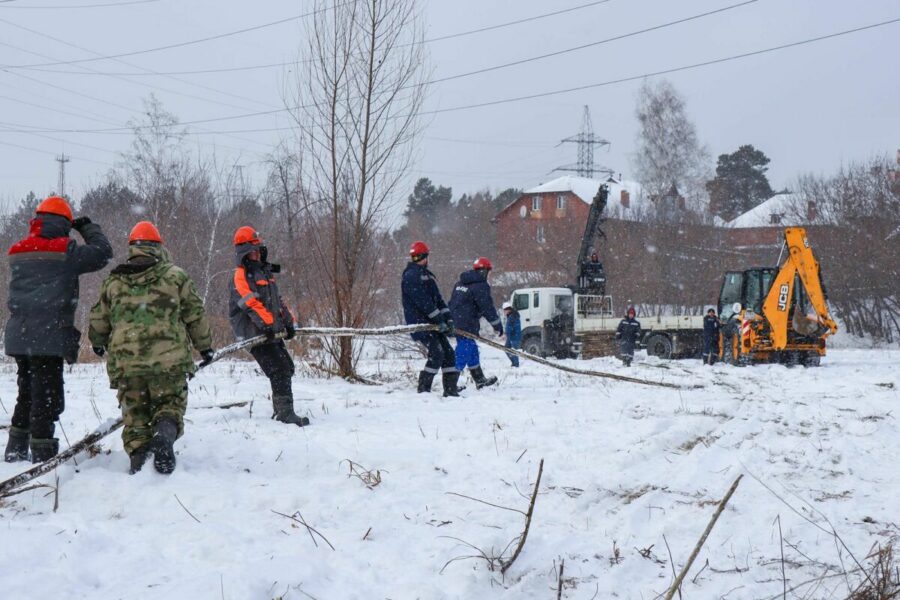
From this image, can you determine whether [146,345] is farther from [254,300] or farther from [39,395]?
[254,300]

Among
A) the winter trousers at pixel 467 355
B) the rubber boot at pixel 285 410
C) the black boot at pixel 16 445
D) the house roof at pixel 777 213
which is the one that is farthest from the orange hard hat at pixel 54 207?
the house roof at pixel 777 213

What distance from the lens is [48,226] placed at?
16.4ft

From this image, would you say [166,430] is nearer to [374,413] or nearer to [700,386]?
[374,413]

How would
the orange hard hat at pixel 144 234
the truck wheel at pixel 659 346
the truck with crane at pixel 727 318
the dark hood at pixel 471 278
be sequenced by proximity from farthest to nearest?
the truck wheel at pixel 659 346
the truck with crane at pixel 727 318
the dark hood at pixel 471 278
the orange hard hat at pixel 144 234

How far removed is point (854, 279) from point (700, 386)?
25.0m

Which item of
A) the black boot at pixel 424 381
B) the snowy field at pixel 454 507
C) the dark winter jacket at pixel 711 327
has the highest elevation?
the dark winter jacket at pixel 711 327

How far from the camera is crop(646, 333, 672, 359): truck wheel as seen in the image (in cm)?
2241

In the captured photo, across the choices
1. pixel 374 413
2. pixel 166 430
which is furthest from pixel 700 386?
pixel 166 430

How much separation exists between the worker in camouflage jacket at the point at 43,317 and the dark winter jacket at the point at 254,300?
1.45 metres

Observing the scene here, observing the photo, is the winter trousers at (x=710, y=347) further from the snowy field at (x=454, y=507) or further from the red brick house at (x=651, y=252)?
the red brick house at (x=651, y=252)

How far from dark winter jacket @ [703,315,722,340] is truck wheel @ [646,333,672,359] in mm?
2698

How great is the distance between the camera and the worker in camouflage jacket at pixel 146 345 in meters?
4.63

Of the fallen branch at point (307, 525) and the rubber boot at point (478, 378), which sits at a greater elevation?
the rubber boot at point (478, 378)

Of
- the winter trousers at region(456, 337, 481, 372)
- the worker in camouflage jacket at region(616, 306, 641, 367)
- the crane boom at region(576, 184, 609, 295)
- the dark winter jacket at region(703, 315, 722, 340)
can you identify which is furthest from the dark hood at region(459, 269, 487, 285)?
the crane boom at region(576, 184, 609, 295)
